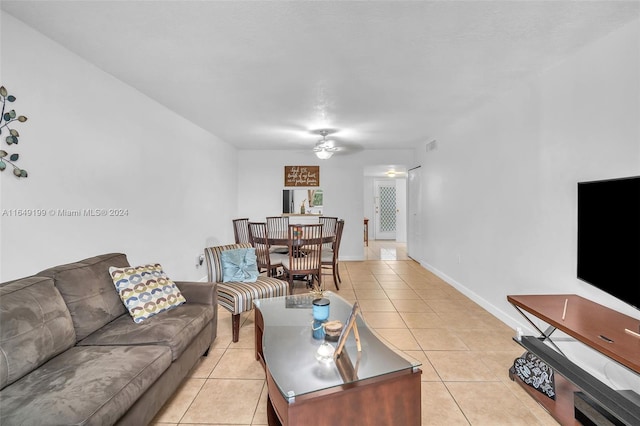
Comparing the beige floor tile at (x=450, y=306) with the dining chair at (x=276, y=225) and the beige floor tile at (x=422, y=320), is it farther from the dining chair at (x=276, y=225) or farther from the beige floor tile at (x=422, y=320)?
the dining chair at (x=276, y=225)

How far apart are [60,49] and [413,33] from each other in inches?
98.6

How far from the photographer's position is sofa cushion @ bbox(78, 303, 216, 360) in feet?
5.58

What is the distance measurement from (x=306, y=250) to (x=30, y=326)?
8.70 feet

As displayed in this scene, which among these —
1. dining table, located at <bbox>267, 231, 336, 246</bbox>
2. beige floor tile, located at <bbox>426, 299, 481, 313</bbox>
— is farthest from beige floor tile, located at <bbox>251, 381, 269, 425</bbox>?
beige floor tile, located at <bbox>426, 299, 481, 313</bbox>

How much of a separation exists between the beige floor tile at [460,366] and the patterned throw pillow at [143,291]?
2.07 metres

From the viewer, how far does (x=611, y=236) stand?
67.1 inches

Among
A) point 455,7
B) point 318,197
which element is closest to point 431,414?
Result: point 455,7

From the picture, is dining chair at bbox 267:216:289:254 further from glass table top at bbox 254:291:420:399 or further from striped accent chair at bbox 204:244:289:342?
glass table top at bbox 254:291:420:399

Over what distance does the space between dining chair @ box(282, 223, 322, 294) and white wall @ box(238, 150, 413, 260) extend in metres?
2.58

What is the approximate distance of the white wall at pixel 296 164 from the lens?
6172mm

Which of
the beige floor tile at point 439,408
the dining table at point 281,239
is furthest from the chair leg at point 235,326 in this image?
the beige floor tile at point 439,408

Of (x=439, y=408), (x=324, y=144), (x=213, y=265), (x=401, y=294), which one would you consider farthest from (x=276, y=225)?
(x=439, y=408)

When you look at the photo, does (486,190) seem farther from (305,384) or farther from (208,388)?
(208,388)

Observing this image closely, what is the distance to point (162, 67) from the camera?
7.88 ft
